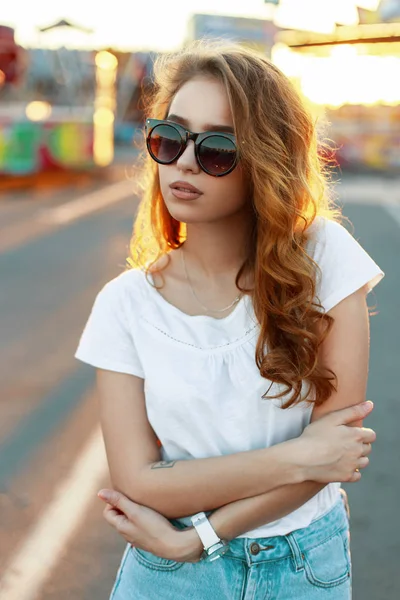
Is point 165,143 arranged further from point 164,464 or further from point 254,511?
point 254,511

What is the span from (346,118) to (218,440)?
3136 cm

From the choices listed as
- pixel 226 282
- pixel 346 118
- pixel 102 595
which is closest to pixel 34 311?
pixel 102 595

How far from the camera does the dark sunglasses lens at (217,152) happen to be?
1716 mm

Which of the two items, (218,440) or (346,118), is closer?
(218,440)

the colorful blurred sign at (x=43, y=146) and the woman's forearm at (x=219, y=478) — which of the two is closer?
the woman's forearm at (x=219, y=478)

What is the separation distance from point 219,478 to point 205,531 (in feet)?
0.36

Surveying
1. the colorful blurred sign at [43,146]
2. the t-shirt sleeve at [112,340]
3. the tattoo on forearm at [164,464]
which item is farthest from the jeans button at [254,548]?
the colorful blurred sign at [43,146]

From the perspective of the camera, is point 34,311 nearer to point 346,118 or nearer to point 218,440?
point 218,440

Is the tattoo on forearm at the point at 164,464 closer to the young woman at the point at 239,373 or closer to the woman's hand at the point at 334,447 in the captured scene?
the young woman at the point at 239,373

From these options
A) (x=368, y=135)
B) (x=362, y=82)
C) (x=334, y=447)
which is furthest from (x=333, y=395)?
(x=368, y=135)

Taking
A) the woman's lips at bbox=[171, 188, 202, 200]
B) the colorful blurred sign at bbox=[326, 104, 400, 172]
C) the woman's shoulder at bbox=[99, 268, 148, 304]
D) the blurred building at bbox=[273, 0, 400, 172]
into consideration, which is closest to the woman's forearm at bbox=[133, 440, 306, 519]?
the woman's shoulder at bbox=[99, 268, 148, 304]

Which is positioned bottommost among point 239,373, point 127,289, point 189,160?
point 239,373

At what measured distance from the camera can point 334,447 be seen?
174 cm

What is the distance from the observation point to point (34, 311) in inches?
286
